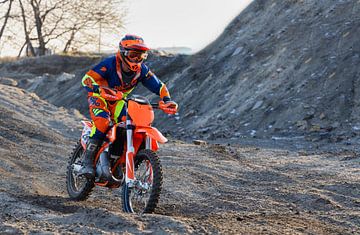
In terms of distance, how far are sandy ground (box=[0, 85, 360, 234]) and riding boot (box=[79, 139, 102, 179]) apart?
0.36m

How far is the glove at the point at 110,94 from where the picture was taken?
6.98 meters

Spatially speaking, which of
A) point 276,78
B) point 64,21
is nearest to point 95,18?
point 64,21

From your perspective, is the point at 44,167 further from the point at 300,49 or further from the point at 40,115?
the point at 300,49

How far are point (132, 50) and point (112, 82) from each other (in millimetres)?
522

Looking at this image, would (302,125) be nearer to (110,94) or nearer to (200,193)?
(200,193)

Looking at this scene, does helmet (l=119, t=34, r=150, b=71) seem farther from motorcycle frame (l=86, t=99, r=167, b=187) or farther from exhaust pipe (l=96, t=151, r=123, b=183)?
exhaust pipe (l=96, t=151, r=123, b=183)

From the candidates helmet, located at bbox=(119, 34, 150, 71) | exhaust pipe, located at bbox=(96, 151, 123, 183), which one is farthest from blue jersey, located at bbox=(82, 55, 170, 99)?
exhaust pipe, located at bbox=(96, 151, 123, 183)

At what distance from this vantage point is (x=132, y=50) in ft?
24.2

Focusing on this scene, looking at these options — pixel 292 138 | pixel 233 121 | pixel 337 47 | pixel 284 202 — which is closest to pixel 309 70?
pixel 337 47

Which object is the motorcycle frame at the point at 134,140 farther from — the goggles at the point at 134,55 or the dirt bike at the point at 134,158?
the goggles at the point at 134,55

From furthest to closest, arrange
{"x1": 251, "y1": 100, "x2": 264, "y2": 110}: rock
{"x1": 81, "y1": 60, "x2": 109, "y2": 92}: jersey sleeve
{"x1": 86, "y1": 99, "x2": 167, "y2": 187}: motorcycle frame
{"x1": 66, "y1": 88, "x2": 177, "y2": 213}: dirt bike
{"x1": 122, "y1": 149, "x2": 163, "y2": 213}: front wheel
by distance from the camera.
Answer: {"x1": 251, "y1": 100, "x2": 264, "y2": 110}: rock, {"x1": 81, "y1": 60, "x2": 109, "y2": 92}: jersey sleeve, {"x1": 86, "y1": 99, "x2": 167, "y2": 187}: motorcycle frame, {"x1": 66, "y1": 88, "x2": 177, "y2": 213}: dirt bike, {"x1": 122, "y1": 149, "x2": 163, "y2": 213}: front wheel

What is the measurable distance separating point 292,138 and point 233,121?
3.38m

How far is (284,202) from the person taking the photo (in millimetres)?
8180

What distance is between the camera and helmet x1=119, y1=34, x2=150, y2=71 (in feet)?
24.1
